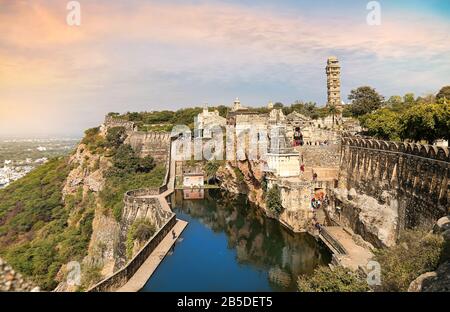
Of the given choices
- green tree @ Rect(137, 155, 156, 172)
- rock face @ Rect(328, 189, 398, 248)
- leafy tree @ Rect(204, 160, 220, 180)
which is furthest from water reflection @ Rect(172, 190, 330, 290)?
green tree @ Rect(137, 155, 156, 172)

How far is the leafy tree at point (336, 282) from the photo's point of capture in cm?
1123

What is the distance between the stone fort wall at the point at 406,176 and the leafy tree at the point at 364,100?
21.3 metres

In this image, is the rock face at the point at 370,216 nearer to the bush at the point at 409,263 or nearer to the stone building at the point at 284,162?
the stone building at the point at 284,162

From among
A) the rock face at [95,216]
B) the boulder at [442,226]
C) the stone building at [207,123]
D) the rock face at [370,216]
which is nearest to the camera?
the boulder at [442,226]

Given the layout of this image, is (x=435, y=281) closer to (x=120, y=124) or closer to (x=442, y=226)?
(x=442, y=226)

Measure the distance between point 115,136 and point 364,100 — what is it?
30.1m

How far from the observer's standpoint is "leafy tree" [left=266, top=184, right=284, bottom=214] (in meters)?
26.4

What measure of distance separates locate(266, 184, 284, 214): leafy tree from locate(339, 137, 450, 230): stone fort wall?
4.77m

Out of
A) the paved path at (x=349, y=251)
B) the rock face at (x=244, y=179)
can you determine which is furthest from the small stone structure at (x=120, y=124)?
the paved path at (x=349, y=251)

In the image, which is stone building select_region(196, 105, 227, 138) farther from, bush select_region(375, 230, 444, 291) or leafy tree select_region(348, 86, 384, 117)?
bush select_region(375, 230, 444, 291)

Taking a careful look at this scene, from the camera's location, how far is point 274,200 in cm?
2688
